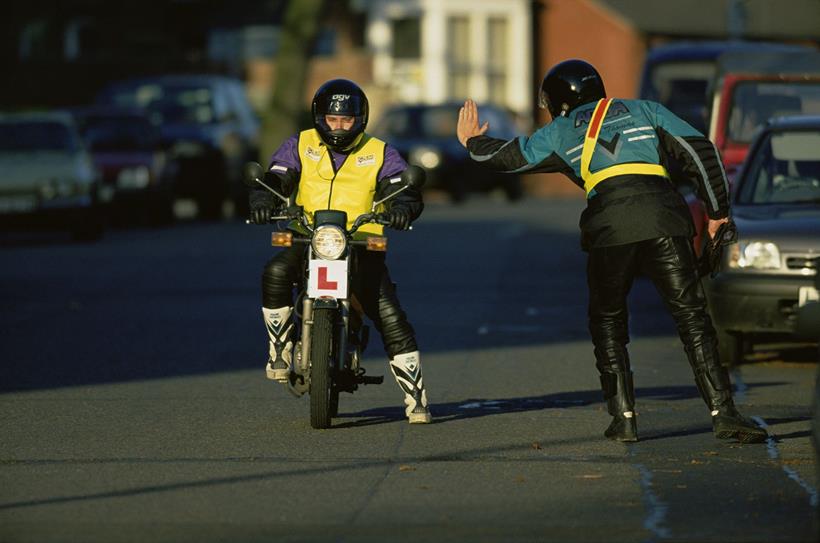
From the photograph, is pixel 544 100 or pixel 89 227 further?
pixel 89 227

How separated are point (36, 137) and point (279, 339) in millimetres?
17574

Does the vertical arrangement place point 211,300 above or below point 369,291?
below

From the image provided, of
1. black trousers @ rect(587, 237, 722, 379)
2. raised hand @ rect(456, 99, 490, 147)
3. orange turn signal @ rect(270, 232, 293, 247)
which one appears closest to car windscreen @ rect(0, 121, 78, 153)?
orange turn signal @ rect(270, 232, 293, 247)

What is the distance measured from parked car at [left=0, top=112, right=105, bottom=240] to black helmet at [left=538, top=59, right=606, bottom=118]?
672 inches

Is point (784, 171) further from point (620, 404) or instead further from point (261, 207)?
point (261, 207)

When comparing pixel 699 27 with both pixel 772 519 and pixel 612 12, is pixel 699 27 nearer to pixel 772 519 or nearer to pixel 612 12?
pixel 612 12

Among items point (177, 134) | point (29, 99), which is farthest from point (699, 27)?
point (177, 134)

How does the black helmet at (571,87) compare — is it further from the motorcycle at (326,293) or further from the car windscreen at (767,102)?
the car windscreen at (767,102)

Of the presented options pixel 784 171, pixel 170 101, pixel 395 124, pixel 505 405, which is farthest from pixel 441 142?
pixel 505 405

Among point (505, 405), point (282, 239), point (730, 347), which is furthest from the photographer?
point (730, 347)

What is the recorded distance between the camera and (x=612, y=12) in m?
63.1

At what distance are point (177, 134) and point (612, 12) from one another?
Answer: 32763 millimetres

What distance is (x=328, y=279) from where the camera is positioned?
10430 mm

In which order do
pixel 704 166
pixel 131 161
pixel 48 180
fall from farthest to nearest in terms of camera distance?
pixel 131 161 → pixel 48 180 → pixel 704 166
